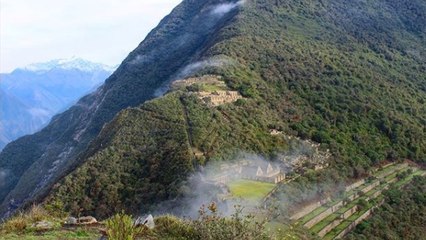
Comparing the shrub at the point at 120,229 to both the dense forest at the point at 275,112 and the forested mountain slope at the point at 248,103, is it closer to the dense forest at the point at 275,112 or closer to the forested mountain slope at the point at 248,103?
the dense forest at the point at 275,112

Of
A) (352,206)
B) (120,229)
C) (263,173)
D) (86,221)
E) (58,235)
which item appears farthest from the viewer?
(263,173)

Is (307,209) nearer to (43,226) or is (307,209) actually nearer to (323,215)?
(323,215)

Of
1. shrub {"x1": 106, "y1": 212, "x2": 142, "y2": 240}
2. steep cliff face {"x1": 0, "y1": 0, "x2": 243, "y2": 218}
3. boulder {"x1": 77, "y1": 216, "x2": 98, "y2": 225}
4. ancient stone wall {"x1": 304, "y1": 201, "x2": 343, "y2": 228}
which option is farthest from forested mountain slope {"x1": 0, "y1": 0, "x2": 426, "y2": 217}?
shrub {"x1": 106, "y1": 212, "x2": 142, "y2": 240}

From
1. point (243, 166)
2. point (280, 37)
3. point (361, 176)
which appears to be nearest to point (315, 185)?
point (243, 166)

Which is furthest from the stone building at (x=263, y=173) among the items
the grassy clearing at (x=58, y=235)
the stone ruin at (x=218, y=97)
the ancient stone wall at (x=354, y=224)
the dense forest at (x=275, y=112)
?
the grassy clearing at (x=58, y=235)

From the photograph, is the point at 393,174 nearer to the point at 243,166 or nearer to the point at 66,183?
the point at 243,166

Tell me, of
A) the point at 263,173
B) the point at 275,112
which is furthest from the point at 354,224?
the point at 275,112
